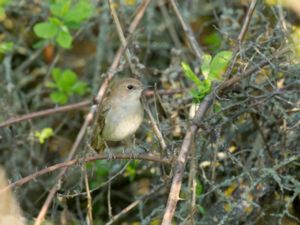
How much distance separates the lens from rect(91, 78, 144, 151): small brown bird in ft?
17.6

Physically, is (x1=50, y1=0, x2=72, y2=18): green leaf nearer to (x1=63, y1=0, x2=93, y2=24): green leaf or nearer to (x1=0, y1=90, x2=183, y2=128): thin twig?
(x1=63, y1=0, x2=93, y2=24): green leaf

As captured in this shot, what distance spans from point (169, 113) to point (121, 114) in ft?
1.58

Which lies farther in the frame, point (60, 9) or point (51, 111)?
point (60, 9)

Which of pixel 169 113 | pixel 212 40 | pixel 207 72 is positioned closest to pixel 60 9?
pixel 169 113

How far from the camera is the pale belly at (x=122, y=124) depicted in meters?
5.32

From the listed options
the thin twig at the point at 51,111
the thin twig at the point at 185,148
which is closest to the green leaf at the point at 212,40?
the thin twig at the point at 51,111

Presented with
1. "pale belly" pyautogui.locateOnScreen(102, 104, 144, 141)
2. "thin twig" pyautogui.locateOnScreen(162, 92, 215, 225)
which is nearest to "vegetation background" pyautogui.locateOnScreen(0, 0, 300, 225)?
"thin twig" pyautogui.locateOnScreen(162, 92, 215, 225)

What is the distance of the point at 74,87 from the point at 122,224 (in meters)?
1.35

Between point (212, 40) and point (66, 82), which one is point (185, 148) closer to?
point (66, 82)

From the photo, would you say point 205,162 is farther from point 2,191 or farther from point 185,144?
point 2,191

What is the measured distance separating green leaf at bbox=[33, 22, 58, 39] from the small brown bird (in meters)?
0.69

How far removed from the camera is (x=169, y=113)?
16.9 feet

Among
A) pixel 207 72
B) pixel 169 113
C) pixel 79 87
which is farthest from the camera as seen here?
pixel 79 87

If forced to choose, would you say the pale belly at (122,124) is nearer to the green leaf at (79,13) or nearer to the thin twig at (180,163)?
Result: the green leaf at (79,13)
